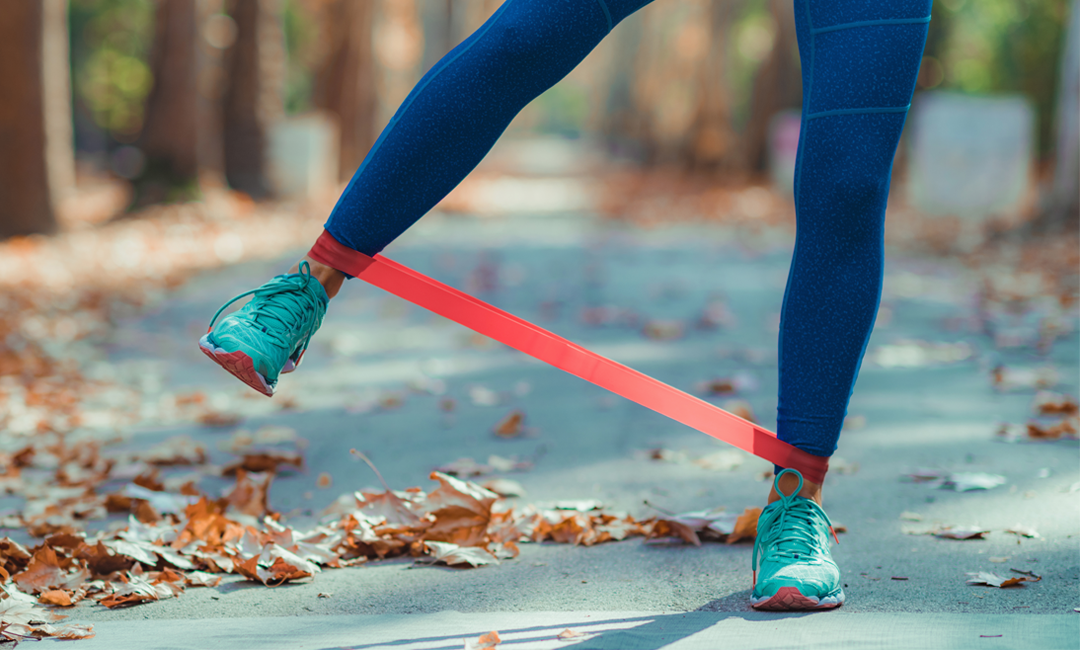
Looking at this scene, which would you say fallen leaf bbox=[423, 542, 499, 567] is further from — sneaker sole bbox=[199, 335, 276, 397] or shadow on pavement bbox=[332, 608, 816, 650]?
sneaker sole bbox=[199, 335, 276, 397]

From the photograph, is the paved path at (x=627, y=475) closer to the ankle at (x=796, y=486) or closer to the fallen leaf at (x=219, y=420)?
the fallen leaf at (x=219, y=420)

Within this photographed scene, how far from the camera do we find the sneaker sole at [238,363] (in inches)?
68.1

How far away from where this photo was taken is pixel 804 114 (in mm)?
1928

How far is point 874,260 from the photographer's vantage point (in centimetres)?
197

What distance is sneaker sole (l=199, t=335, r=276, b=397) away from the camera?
173 centimetres

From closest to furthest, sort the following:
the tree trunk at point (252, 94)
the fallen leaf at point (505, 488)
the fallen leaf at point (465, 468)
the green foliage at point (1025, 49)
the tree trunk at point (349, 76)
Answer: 1. the fallen leaf at point (505, 488)
2. the fallen leaf at point (465, 468)
3. the tree trunk at point (252, 94)
4. the tree trunk at point (349, 76)
5. the green foliage at point (1025, 49)

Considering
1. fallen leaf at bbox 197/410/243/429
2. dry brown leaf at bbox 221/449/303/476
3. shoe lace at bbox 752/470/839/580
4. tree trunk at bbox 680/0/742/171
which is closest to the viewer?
shoe lace at bbox 752/470/839/580

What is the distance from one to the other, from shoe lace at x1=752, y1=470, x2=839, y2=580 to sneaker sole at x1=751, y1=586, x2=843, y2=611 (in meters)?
0.08

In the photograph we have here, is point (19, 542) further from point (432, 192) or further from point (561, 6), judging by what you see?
point (561, 6)

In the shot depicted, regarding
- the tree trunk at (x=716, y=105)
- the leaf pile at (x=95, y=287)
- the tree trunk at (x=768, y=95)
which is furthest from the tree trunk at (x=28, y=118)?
the tree trunk at (x=716, y=105)

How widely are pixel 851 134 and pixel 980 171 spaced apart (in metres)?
Answer: 12.6

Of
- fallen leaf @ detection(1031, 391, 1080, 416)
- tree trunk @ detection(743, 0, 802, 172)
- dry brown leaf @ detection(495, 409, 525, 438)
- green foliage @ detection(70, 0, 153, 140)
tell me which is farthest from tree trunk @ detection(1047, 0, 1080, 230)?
green foliage @ detection(70, 0, 153, 140)

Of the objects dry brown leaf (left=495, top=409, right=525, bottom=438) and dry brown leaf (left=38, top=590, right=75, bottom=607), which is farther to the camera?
dry brown leaf (left=495, top=409, right=525, bottom=438)

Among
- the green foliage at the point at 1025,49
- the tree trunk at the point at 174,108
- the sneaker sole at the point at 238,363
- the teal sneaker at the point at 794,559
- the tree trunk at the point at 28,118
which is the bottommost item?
the teal sneaker at the point at 794,559
